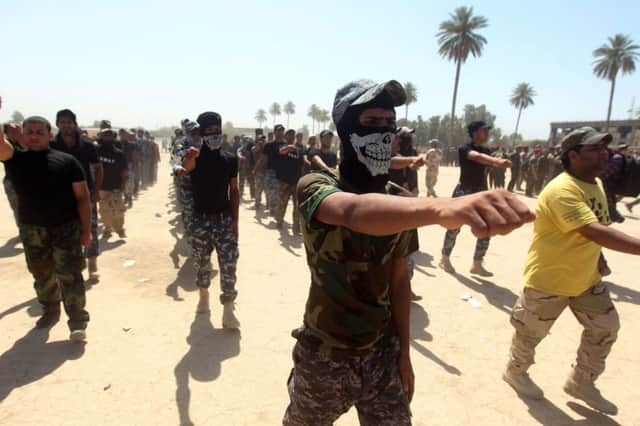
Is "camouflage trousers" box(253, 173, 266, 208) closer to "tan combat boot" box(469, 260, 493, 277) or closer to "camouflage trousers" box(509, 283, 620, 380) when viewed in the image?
"tan combat boot" box(469, 260, 493, 277)

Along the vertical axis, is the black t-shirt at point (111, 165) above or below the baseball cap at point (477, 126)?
below

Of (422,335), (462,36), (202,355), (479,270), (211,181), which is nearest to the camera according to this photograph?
(202,355)

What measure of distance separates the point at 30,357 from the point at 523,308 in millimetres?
4476

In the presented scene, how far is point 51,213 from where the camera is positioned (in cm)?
352

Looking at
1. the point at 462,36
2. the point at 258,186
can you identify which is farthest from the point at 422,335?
the point at 462,36

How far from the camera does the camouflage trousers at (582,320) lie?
2.80 meters

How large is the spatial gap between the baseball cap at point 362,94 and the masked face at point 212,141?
8.78ft

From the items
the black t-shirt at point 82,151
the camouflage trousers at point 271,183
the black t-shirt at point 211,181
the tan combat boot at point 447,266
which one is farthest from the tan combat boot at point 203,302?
the camouflage trousers at point 271,183

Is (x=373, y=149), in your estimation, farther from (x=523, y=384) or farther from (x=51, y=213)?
(x=51, y=213)

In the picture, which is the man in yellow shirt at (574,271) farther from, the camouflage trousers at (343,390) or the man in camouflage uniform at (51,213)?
the man in camouflage uniform at (51,213)

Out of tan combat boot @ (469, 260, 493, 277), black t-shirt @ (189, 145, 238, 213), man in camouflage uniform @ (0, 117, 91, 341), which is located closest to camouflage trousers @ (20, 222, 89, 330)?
man in camouflage uniform @ (0, 117, 91, 341)

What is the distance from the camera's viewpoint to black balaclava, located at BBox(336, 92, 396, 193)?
1.57 m

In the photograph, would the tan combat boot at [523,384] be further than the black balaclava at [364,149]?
Yes

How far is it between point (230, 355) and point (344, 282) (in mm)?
2571
